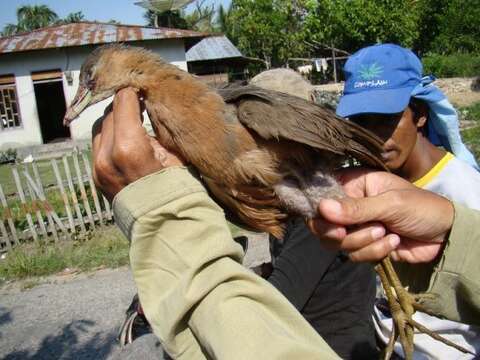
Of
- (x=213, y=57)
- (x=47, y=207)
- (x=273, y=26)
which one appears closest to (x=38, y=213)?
(x=47, y=207)

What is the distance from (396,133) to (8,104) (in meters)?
24.2

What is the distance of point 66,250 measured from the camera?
871 cm

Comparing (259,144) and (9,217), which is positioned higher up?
(259,144)

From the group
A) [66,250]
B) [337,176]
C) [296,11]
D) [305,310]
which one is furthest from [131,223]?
[296,11]

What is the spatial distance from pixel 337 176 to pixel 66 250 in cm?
717

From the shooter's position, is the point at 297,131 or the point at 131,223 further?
the point at 297,131

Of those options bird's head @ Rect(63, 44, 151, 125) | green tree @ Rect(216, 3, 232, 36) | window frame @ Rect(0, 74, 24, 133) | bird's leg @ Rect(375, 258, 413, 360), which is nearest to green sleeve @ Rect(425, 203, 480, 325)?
bird's leg @ Rect(375, 258, 413, 360)

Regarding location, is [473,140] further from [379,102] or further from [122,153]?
[122,153]

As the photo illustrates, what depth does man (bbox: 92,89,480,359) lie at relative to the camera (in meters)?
1.46

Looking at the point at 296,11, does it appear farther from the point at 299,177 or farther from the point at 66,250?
the point at 299,177

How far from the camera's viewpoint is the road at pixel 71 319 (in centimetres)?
559

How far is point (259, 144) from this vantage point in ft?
8.28

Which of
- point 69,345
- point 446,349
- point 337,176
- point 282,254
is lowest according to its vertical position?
point 69,345

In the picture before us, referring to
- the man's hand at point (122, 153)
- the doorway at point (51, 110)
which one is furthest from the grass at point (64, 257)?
the doorway at point (51, 110)
